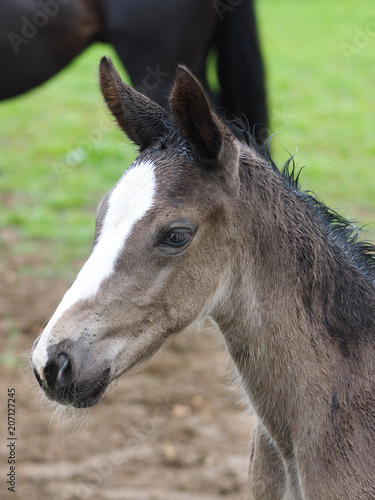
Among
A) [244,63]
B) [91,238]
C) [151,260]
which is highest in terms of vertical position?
[244,63]

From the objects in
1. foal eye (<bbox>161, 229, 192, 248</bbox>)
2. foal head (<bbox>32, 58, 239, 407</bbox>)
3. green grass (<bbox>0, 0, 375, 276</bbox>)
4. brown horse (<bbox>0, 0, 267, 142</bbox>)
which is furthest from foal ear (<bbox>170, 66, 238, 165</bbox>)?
brown horse (<bbox>0, 0, 267, 142</bbox>)

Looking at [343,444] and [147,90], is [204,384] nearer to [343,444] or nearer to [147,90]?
[147,90]

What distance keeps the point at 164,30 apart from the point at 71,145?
4.01 m

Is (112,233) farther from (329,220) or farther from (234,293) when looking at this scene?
(329,220)

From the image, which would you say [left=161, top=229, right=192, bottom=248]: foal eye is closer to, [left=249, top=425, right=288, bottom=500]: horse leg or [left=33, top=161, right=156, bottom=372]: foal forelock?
[left=33, top=161, right=156, bottom=372]: foal forelock

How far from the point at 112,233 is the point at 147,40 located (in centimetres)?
352

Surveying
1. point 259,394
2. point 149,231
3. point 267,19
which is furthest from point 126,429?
point 267,19

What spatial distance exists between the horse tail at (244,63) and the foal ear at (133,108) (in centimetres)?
310

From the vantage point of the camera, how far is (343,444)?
101 inches

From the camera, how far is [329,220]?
9.59 ft

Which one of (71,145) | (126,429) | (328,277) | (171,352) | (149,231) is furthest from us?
(71,145)

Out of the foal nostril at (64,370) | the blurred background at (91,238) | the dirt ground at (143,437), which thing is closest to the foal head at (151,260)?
the foal nostril at (64,370)

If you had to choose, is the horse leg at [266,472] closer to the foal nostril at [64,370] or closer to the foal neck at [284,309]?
the foal neck at [284,309]

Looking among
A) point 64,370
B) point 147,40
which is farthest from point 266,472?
point 147,40
